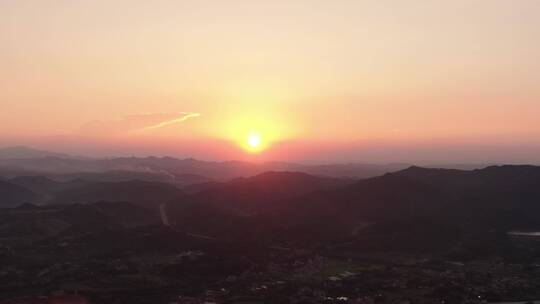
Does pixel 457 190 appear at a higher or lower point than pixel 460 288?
higher

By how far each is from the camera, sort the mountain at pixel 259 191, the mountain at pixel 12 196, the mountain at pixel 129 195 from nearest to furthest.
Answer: the mountain at pixel 259 191
the mountain at pixel 12 196
the mountain at pixel 129 195

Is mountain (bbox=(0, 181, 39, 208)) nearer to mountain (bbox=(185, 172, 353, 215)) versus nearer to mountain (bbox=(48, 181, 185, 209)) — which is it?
mountain (bbox=(48, 181, 185, 209))

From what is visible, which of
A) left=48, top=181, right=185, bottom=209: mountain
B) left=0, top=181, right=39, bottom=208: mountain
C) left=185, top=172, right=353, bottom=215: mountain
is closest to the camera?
left=185, top=172, right=353, bottom=215: mountain

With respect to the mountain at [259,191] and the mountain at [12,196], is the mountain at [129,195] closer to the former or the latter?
the mountain at [12,196]

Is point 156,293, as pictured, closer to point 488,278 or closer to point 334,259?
point 334,259

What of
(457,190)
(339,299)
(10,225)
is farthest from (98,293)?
(457,190)

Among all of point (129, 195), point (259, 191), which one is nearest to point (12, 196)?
point (129, 195)

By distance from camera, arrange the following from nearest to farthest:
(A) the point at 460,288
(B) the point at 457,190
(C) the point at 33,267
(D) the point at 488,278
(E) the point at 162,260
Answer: (A) the point at 460,288 < (D) the point at 488,278 < (C) the point at 33,267 < (E) the point at 162,260 < (B) the point at 457,190

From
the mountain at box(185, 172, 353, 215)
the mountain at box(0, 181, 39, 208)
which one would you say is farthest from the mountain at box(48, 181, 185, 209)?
the mountain at box(185, 172, 353, 215)

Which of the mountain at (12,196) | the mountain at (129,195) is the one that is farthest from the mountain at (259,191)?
the mountain at (12,196)
